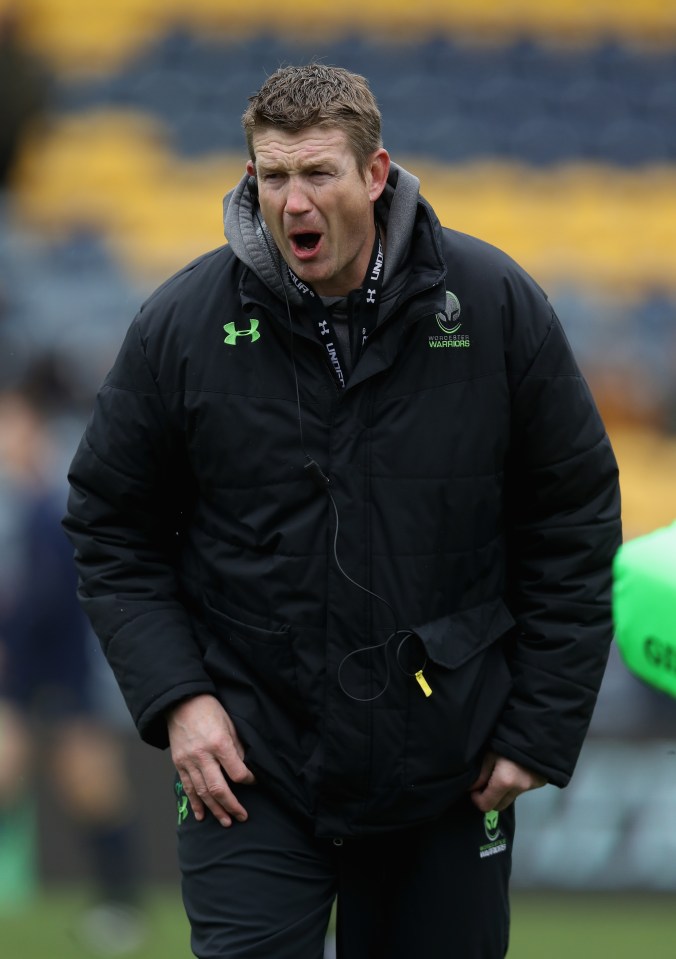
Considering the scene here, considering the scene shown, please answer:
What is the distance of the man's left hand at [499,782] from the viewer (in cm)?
250

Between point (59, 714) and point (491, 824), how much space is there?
263 cm

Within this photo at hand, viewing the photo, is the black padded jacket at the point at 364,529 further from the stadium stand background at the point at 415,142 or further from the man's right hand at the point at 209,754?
the stadium stand background at the point at 415,142

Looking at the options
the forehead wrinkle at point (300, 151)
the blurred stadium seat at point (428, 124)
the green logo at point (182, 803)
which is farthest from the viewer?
the blurred stadium seat at point (428, 124)

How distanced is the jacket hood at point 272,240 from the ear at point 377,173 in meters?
0.04

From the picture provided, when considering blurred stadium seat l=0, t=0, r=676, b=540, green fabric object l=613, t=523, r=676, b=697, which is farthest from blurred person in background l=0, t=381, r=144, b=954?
green fabric object l=613, t=523, r=676, b=697

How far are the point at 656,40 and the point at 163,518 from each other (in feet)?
22.8

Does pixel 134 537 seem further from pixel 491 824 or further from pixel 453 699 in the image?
pixel 491 824

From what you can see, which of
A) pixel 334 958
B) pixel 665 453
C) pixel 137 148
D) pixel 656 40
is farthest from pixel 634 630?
pixel 656 40

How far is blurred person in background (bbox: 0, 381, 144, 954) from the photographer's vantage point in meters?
4.62

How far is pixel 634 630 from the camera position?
148cm

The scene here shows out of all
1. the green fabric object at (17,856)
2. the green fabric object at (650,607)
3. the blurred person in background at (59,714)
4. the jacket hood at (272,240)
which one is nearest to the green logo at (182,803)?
the jacket hood at (272,240)

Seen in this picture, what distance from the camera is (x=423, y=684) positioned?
2.38m

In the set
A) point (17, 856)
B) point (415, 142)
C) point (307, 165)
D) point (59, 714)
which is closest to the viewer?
point (307, 165)

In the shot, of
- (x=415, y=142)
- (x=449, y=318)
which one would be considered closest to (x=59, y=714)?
(x=449, y=318)
